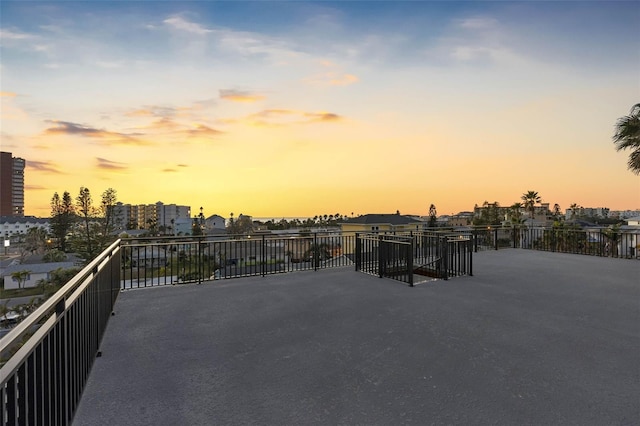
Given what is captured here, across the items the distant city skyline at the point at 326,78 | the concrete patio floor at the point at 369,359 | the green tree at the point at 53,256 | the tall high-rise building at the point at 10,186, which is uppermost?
the distant city skyline at the point at 326,78

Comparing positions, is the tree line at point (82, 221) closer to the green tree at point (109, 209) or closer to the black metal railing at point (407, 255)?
the green tree at point (109, 209)

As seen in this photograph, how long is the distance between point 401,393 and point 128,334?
3277 millimetres

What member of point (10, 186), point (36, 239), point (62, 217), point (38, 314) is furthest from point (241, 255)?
point (62, 217)

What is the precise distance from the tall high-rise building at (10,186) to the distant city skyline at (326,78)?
1.37ft

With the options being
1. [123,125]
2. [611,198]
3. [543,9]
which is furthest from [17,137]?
[611,198]

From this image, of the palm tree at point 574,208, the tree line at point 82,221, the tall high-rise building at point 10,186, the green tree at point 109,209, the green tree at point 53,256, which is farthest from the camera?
the palm tree at point 574,208

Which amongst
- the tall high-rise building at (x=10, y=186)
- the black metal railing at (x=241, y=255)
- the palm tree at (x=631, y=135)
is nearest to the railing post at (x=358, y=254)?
the black metal railing at (x=241, y=255)

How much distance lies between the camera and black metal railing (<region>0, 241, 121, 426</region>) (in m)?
1.21

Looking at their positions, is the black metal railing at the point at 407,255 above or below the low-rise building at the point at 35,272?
above

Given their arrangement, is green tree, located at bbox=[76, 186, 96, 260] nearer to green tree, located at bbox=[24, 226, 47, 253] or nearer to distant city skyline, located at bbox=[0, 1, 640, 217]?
green tree, located at bbox=[24, 226, 47, 253]

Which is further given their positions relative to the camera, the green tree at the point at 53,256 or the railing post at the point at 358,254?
the green tree at the point at 53,256

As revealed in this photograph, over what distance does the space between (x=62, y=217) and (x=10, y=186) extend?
2795cm

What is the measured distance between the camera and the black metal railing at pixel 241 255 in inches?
261

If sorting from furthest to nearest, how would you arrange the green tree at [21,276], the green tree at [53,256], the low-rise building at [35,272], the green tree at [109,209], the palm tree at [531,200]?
the palm tree at [531,200]
the green tree at [109,209]
the green tree at [53,256]
the low-rise building at [35,272]
the green tree at [21,276]
